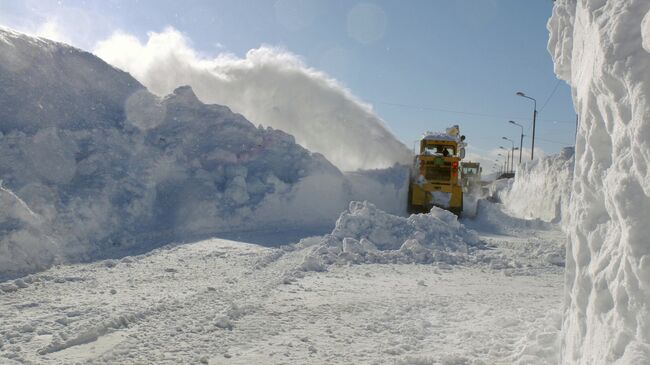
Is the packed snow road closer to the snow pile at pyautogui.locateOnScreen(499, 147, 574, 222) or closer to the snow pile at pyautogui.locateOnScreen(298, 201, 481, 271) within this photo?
the snow pile at pyautogui.locateOnScreen(298, 201, 481, 271)

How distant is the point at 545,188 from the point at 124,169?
1734cm

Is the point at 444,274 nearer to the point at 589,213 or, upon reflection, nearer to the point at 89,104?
the point at 589,213

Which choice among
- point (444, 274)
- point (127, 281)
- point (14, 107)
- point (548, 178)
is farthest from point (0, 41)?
point (548, 178)

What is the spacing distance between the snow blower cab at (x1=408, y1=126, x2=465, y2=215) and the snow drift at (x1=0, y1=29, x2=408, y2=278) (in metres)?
1.06

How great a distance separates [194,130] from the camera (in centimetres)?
1412

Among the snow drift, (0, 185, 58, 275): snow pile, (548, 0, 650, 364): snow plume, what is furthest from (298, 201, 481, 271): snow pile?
(548, 0, 650, 364): snow plume

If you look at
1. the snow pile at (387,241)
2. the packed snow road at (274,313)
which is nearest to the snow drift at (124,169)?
the packed snow road at (274,313)

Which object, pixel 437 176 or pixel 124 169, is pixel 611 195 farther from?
pixel 437 176

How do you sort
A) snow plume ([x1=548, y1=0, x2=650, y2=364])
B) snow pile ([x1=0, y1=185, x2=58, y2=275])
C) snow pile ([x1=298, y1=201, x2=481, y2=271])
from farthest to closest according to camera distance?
snow pile ([x1=298, y1=201, x2=481, y2=271]) → snow pile ([x1=0, y1=185, x2=58, y2=275]) → snow plume ([x1=548, y1=0, x2=650, y2=364])

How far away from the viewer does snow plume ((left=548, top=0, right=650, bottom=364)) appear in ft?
6.71

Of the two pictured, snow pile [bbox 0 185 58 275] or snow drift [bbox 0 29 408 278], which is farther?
snow drift [bbox 0 29 408 278]

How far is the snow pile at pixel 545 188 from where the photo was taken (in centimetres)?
1803

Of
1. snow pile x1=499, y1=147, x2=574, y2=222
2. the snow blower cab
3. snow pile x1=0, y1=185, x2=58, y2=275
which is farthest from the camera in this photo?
snow pile x1=499, y1=147, x2=574, y2=222

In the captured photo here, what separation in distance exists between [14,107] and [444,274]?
1041 centimetres
